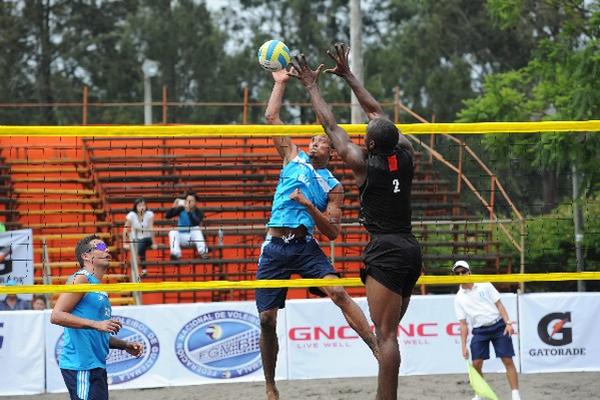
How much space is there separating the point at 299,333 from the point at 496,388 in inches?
99.3

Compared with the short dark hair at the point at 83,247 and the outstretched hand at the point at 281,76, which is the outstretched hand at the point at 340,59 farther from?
the short dark hair at the point at 83,247

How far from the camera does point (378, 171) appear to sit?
677cm

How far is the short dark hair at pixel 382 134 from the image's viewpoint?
6676 millimetres

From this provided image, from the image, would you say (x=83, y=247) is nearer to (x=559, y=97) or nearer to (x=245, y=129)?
(x=245, y=129)

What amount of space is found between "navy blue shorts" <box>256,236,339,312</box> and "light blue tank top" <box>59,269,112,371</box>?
4.96 ft

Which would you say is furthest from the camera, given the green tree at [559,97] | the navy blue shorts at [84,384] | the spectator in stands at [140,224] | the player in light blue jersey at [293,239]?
the spectator in stands at [140,224]

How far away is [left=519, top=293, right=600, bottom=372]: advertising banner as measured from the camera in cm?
1348

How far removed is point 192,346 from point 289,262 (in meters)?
5.14

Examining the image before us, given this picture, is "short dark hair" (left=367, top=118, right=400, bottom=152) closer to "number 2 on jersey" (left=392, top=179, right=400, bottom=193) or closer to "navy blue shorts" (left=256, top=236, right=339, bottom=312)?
"number 2 on jersey" (left=392, top=179, right=400, bottom=193)

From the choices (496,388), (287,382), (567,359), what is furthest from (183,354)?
(567,359)

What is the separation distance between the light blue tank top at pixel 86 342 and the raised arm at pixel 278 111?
Result: 201 cm

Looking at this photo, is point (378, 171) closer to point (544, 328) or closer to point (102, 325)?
point (102, 325)

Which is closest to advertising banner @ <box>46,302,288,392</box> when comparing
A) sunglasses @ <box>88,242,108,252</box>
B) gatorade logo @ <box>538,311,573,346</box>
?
gatorade logo @ <box>538,311,573,346</box>

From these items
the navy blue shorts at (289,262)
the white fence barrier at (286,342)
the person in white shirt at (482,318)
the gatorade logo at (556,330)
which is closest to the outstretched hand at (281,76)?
the navy blue shorts at (289,262)
